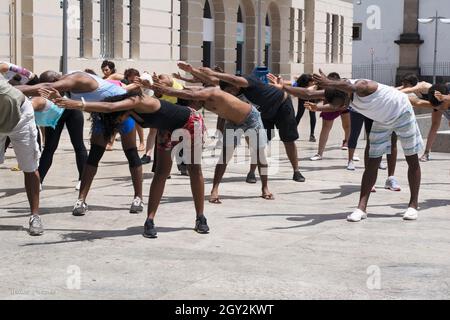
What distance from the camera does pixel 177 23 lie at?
27609 millimetres

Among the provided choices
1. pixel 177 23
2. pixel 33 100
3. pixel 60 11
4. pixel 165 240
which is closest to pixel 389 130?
pixel 165 240

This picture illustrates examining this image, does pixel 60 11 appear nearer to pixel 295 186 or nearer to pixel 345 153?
pixel 345 153

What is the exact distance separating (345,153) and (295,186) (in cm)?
436

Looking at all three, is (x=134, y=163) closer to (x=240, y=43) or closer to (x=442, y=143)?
(x=442, y=143)

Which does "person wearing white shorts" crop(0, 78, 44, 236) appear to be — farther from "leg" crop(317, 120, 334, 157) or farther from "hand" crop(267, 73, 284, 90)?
"leg" crop(317, 120, 334, 157)

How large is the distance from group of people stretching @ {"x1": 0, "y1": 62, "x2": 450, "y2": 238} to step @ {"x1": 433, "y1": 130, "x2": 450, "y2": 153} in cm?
539

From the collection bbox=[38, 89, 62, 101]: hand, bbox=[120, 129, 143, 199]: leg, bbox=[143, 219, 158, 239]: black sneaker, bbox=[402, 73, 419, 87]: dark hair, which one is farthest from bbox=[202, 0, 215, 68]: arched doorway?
bbox=[38, 89, 62, 101]: hand

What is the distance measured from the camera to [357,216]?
8.65m

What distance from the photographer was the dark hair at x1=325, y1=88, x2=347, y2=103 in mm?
8383

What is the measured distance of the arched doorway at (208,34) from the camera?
1221 inches

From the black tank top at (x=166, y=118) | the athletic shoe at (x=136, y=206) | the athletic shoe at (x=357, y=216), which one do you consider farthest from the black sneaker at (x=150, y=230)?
the athletic shoe at (x=357, y=216)

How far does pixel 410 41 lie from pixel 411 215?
43427mm

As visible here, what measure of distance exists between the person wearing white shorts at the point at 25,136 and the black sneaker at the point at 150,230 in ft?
3.05

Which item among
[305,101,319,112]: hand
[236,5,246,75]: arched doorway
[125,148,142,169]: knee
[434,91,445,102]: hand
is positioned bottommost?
[125,148,142,169]: knee
